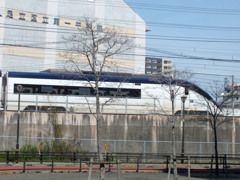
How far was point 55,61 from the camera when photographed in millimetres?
60938

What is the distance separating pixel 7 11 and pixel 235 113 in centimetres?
3466

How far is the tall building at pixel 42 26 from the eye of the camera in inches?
2285

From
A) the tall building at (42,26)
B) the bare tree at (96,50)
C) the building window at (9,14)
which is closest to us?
the bare tree at (96,50)

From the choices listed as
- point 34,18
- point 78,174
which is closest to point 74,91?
point 78,174

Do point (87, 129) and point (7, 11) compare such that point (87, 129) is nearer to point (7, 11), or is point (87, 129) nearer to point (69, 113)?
point (69, 113)

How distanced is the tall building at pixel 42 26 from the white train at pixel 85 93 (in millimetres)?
19335

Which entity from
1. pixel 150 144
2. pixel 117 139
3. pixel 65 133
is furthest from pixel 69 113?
pixel 150 144

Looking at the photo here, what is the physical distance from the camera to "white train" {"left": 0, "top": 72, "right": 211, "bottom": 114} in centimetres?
3584

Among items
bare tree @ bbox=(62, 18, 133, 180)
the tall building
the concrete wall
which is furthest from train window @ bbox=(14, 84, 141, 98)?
the tall building

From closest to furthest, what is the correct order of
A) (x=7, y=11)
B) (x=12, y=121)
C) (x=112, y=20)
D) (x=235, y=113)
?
1. (x=12, y=121)
2. (x=235, y=113)
3. (x=7, y=11)
4. (x=112, y=20)

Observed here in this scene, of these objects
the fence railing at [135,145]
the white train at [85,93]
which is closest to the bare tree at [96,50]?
the fence railing at [135,145]

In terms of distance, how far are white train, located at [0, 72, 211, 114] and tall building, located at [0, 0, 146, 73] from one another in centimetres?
1934

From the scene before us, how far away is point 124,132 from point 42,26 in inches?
1201

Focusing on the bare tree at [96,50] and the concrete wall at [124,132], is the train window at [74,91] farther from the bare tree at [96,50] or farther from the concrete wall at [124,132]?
the bare tree at [96,50]
